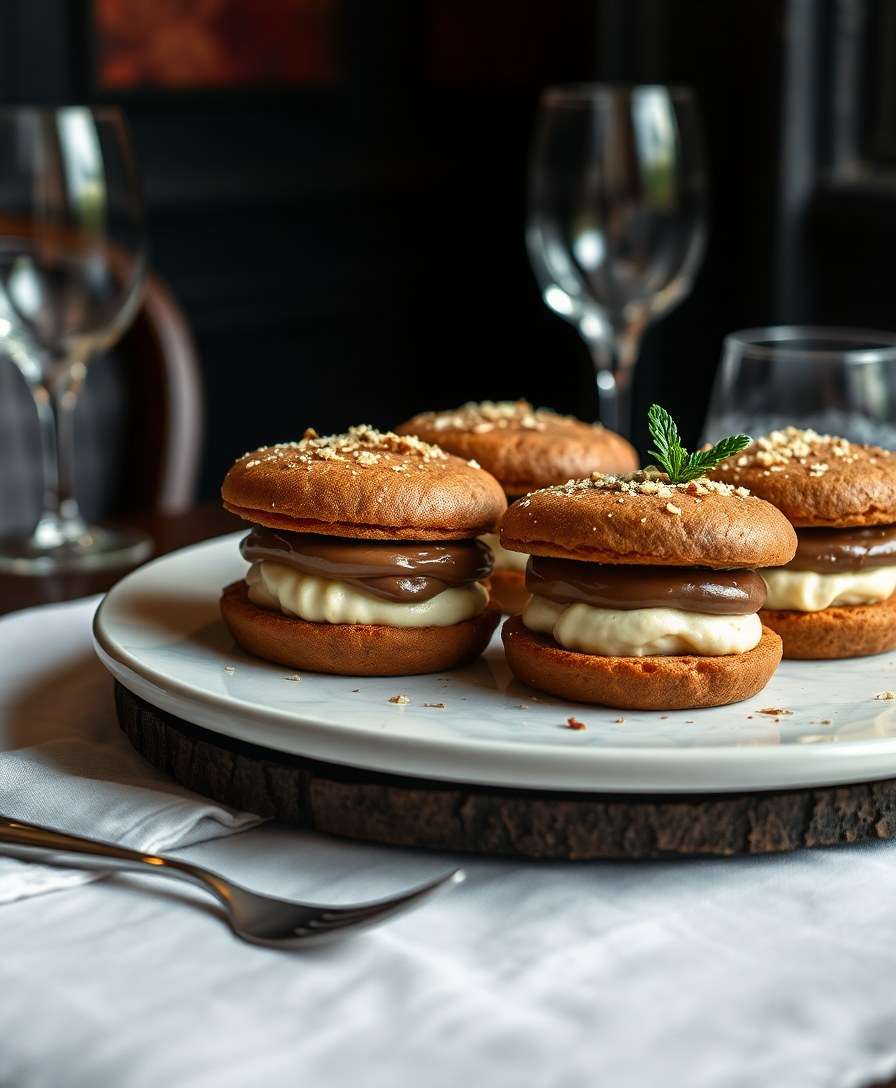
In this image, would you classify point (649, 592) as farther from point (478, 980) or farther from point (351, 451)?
point (478, 980)

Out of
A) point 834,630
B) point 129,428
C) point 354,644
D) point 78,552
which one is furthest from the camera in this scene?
point 129,428

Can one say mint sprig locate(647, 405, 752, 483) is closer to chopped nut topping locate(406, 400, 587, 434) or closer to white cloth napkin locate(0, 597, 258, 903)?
chopped nut topping locate(406, 400, 587, 434)

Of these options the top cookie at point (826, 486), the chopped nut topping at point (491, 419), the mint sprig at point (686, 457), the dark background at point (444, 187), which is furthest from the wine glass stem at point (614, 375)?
the dark background at point (444, 187)

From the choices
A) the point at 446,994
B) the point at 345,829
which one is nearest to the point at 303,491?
the point at 345,829

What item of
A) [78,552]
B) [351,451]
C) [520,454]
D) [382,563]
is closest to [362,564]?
[382,563]

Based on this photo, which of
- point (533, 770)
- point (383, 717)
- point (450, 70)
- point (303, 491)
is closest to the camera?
point (533, 770)

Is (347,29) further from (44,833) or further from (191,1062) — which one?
(191,1062)
